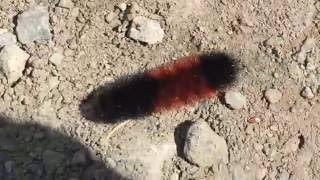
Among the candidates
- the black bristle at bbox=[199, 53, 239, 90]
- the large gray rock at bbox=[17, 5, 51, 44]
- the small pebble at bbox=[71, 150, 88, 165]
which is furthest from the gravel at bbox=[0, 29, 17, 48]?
the black bristle at bbox=[199, 53, 239, 90]

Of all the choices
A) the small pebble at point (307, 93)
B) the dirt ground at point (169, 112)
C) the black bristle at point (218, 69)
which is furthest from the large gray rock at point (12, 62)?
the small pebble at point (307, 93)

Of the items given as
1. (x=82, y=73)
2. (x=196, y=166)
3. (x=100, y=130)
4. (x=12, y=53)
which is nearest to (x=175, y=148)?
(x=196, y=166)

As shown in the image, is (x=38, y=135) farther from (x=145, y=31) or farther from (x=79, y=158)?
(x=145, y=31)

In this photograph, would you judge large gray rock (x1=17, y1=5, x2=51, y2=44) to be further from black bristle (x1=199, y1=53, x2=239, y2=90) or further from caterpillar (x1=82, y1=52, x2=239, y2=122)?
black bristle (x1=199, y1=53, x2=239, y2=90)

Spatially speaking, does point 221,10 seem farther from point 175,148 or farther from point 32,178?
point 32,178

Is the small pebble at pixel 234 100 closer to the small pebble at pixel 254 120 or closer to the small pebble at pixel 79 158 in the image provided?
the small pebble at pixel 254 120
